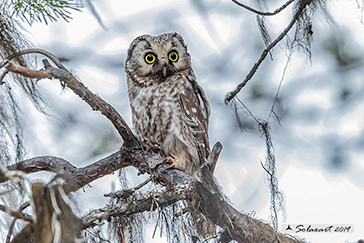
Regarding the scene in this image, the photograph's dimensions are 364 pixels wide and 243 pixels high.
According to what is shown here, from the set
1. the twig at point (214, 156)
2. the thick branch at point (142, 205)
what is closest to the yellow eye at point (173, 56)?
the thick branch at point (142, 205)

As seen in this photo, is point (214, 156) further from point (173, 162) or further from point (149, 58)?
point (149, 58)

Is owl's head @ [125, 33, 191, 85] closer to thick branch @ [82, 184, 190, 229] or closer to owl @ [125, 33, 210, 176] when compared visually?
owl @ [125, 33, 210, 176]

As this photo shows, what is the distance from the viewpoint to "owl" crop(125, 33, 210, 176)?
A: 9.08 ft

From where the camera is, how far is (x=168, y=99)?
2811mm

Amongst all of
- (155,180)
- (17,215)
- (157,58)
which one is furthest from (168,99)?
(17,215)

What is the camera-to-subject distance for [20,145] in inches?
56.4

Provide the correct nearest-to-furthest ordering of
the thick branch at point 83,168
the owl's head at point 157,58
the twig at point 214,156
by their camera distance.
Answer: the twig at point 214,156 → the thick branch at point 83,168 → the owl's head at point 157,58

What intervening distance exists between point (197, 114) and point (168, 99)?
0.21m

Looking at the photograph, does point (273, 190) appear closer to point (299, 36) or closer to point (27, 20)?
point (299, 36)

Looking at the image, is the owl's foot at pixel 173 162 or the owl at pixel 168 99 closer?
the owl's foot at pixel 173 162

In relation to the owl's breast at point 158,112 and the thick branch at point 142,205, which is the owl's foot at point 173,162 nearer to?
the owl's breast at point 158,112

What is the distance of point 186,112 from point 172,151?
262 mm

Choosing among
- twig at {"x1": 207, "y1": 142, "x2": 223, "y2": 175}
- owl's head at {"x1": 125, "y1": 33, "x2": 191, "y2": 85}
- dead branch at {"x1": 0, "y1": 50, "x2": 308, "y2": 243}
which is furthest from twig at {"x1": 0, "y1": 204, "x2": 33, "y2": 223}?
owl's head at {"x1": 125, "y1": 33, "x2": 191, "y2": 85}

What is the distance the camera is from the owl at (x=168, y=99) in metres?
2.77
